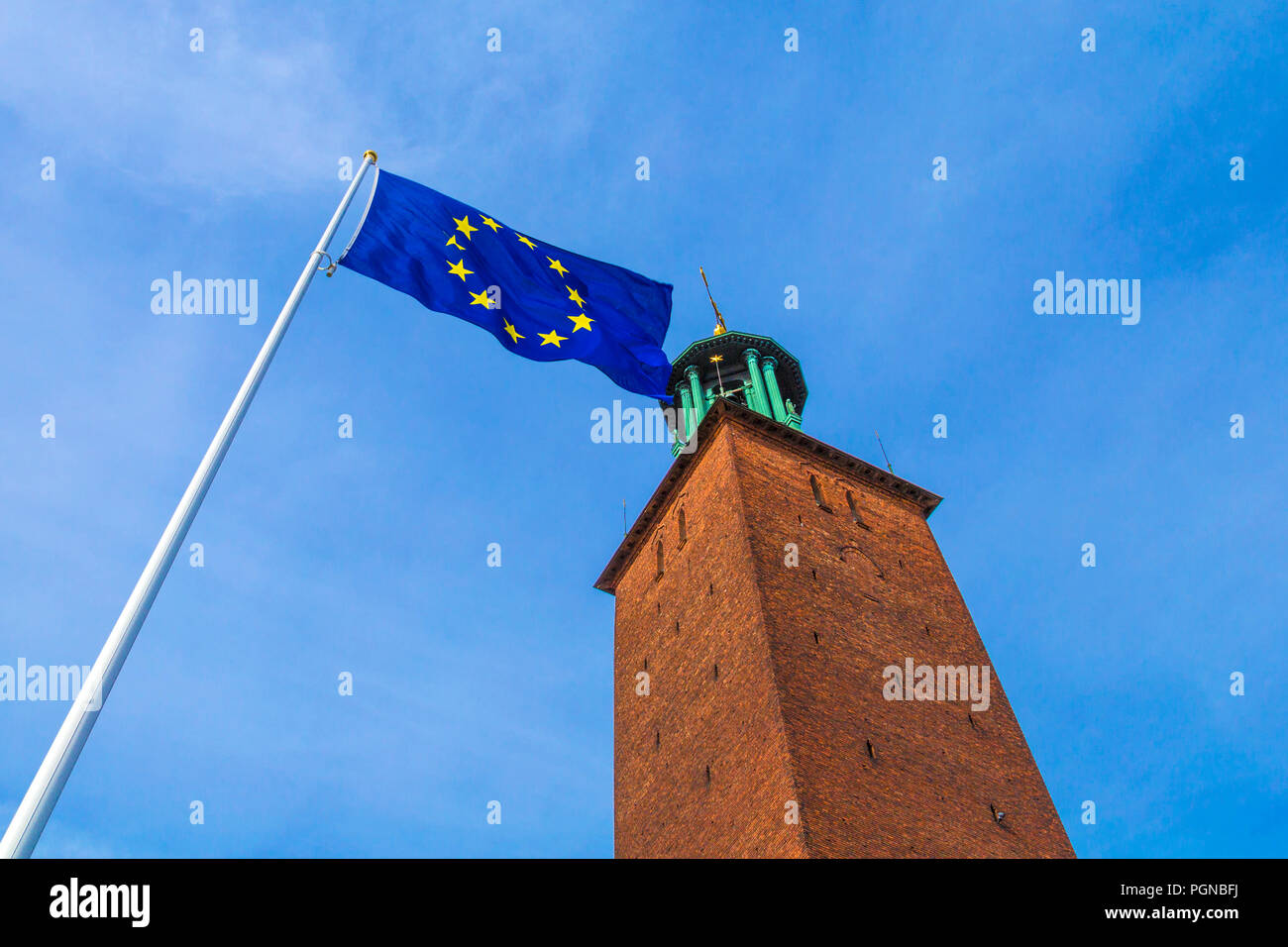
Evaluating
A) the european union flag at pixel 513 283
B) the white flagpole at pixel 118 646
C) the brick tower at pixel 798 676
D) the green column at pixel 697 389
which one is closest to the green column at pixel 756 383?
the green column at pixel 697 389

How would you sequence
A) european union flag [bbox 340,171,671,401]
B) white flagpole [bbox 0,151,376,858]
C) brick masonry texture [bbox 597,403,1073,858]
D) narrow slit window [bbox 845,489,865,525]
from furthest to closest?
narrow slit window [bbox 845,489,865,525], brick masonry texture [bbox 597,403,1073,858], european union flag [bbox 340,171,671,401], white flagpole [bbox 0,151,376,858]

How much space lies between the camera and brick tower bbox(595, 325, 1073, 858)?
22.5 meters

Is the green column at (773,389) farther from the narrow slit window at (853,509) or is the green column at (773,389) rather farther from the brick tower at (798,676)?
the narrow slit window at (853,509)

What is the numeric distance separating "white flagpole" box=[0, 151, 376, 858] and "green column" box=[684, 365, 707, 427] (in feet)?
101

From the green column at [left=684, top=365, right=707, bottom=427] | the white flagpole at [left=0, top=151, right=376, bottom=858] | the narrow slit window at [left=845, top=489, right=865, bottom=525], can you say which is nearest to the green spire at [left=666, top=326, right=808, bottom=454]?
the green column at [left=684, top=365, right=707, bottom=427]

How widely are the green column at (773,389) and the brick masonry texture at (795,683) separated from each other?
4.41 m

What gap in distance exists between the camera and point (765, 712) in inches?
922

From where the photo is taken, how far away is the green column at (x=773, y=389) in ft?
132

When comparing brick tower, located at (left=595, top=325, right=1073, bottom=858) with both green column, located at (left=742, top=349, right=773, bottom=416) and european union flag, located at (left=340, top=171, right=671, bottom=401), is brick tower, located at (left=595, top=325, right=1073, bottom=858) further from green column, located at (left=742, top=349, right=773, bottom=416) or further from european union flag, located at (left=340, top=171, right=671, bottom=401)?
european union flag, located at (left=340, top=171, right=671, bottom=401)

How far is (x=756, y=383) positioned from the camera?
41.4 metres

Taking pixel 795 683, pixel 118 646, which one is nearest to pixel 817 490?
pixel 795 683
